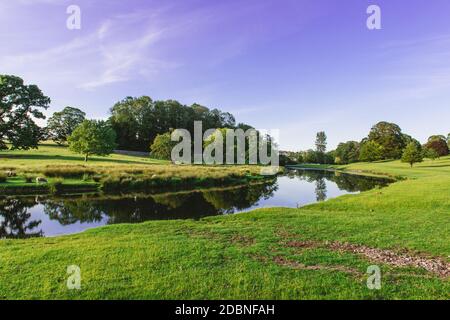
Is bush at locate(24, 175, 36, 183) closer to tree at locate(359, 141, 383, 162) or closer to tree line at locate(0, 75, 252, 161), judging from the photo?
tree line at locate(0, 75, 252, 161)

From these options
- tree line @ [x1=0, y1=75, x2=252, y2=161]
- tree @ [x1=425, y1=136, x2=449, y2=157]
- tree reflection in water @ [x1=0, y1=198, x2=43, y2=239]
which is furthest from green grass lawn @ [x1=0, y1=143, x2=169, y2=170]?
tree @ [x1=425, y1=136, x2=449, y2=157]

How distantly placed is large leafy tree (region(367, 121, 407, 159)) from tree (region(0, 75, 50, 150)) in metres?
96.8

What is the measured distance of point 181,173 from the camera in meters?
40.9

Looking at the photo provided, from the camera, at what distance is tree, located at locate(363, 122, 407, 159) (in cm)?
9562

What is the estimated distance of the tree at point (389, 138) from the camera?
95.6 metres

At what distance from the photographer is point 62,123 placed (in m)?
88.7

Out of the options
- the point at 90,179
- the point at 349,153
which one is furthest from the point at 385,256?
the point at 349,153

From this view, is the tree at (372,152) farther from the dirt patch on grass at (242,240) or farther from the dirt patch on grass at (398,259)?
the dirt patch on grass at (242,240)

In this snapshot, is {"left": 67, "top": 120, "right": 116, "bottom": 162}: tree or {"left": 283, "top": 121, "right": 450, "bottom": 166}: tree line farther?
{"left": 283, "top": 121, "right": 450, "bottom": 166}: tree line

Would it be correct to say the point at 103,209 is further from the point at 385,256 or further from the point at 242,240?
the point at 385,256

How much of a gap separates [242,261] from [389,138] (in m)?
104
